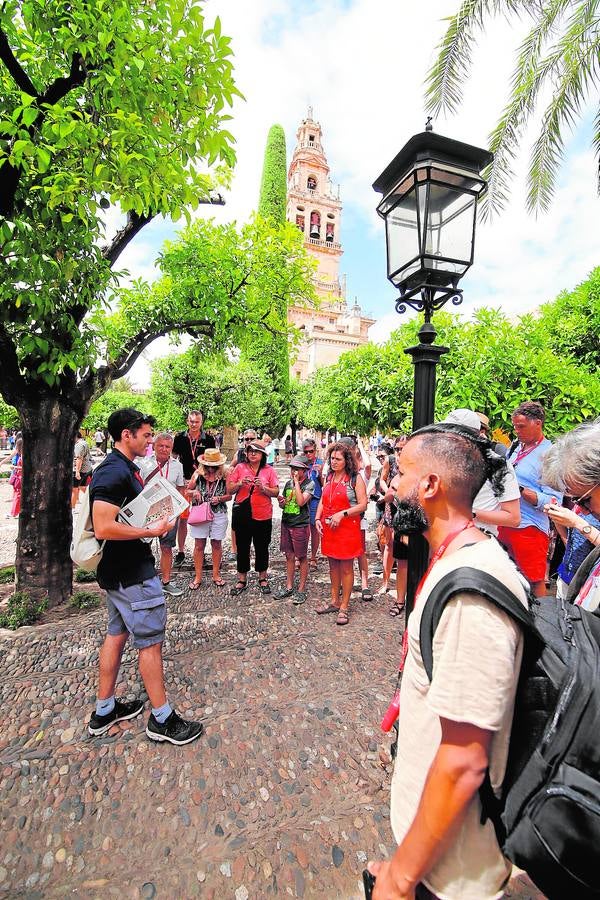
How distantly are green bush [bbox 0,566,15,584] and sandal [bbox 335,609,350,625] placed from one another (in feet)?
15.5

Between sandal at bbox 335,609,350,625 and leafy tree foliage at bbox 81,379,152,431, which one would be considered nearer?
sandal at bbox 335,609,350,625

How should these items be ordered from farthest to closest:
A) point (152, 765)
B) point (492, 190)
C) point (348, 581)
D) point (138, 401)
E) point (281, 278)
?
point (138, 401), point (492, 190), point (281, 278), point (348, 581), point (152, 765)

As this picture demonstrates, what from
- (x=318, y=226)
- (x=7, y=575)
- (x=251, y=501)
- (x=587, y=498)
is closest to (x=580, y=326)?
(x=251, y=501)

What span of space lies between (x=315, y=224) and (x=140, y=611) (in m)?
54.2

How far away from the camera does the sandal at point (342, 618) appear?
462 cm

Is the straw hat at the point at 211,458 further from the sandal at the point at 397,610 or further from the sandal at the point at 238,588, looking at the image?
the sandal at the point at 397,610

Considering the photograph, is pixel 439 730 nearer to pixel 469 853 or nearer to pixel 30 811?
pixel 469 853

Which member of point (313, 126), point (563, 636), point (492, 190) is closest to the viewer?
point (563, 636)

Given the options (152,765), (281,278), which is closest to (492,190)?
(281,278)

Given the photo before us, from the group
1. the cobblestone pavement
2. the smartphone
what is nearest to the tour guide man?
the cobblestone pavement

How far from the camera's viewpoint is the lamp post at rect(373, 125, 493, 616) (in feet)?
8.64

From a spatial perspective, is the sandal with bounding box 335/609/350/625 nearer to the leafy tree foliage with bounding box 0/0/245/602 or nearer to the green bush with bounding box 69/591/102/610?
the green bush with bounding box 69/591/102/610

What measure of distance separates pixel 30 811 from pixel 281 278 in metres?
6.08

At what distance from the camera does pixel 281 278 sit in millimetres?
6094
